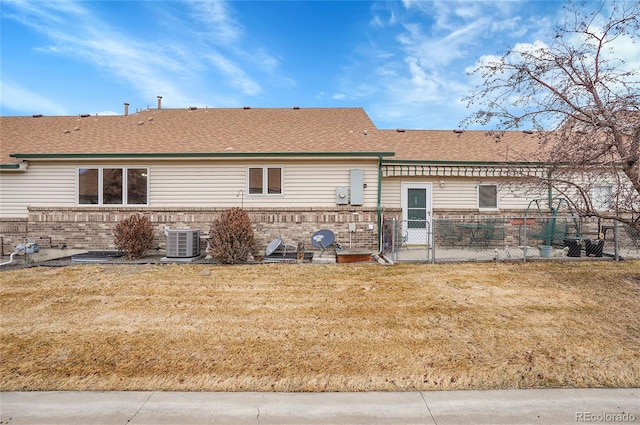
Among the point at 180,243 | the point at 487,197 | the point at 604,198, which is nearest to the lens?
the point at 180,243

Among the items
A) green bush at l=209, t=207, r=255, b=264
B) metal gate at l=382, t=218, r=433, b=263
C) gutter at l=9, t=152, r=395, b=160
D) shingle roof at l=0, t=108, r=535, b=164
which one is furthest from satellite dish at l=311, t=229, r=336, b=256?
shingle roof at l=0, t=108, r=535, b=164

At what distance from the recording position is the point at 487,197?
12.0 m

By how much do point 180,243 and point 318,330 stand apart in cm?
614

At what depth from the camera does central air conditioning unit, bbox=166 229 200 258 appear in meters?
9.26

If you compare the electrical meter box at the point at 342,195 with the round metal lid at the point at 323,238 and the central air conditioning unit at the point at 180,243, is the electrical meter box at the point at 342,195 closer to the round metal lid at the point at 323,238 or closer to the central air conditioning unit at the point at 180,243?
the round metal lid at the point at 323,238

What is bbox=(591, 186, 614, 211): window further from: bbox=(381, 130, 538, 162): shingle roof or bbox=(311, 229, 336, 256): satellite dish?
bbox=(311, 229, 336, 256): satellite dish

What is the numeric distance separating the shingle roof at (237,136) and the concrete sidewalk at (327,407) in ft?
26.5

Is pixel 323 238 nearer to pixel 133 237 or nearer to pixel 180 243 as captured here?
pixel 180 243

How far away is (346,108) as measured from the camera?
1478cm

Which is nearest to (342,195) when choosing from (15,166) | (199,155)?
(199,155)

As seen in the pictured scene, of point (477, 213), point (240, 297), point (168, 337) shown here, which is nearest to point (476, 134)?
point (477, 213)

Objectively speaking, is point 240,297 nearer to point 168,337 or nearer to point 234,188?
point 168,337

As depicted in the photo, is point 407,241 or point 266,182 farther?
point 407,241

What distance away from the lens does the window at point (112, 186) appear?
10.7 meters
